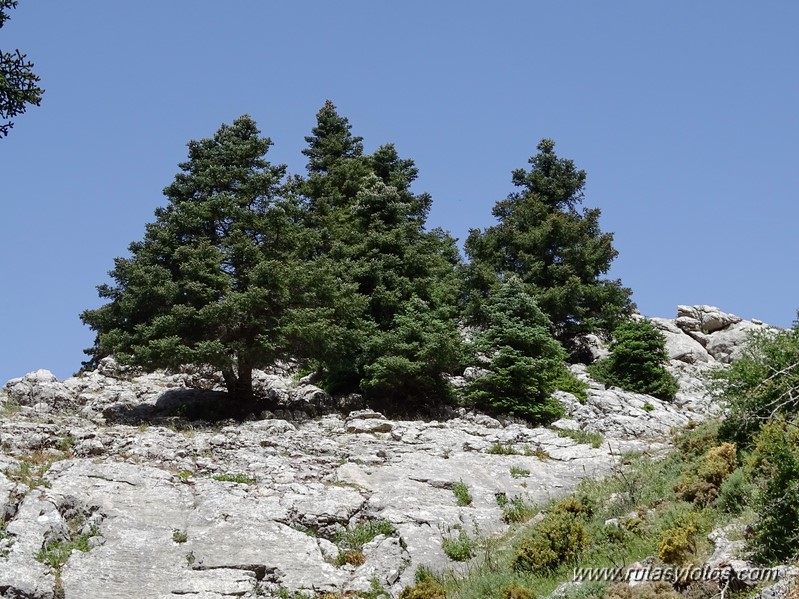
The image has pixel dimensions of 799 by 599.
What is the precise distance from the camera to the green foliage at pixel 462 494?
68.7 ft

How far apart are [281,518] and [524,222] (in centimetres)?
2703

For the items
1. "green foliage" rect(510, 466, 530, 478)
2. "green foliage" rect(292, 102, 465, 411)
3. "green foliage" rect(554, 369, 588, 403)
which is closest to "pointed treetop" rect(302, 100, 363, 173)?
"green foliage" rect(292, 102, 465, 411)

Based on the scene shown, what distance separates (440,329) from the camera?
101 feet

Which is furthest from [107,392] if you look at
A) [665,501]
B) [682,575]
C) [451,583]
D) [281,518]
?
[682,575]

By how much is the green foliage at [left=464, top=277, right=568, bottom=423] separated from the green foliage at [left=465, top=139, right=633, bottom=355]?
5290mm

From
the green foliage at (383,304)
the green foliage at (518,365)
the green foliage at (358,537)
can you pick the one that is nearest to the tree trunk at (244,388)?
the green foliage at (383,304)

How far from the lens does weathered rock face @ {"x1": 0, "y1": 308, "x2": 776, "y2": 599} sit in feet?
55.9

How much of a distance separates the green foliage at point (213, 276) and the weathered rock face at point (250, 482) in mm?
2361

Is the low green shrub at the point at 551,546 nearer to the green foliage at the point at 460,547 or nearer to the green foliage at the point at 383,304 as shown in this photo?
the green foliage at the point at 460,547

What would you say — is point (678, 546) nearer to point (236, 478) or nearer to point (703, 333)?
point (236, 478)

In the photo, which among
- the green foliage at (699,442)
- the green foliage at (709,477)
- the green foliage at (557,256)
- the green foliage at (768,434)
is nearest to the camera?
the green foliage at (768,434)

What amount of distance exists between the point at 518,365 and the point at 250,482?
1187 cm

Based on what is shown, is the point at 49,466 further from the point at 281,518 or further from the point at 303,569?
the point at 303,569

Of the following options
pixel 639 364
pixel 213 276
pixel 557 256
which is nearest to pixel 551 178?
pixel 557 256
